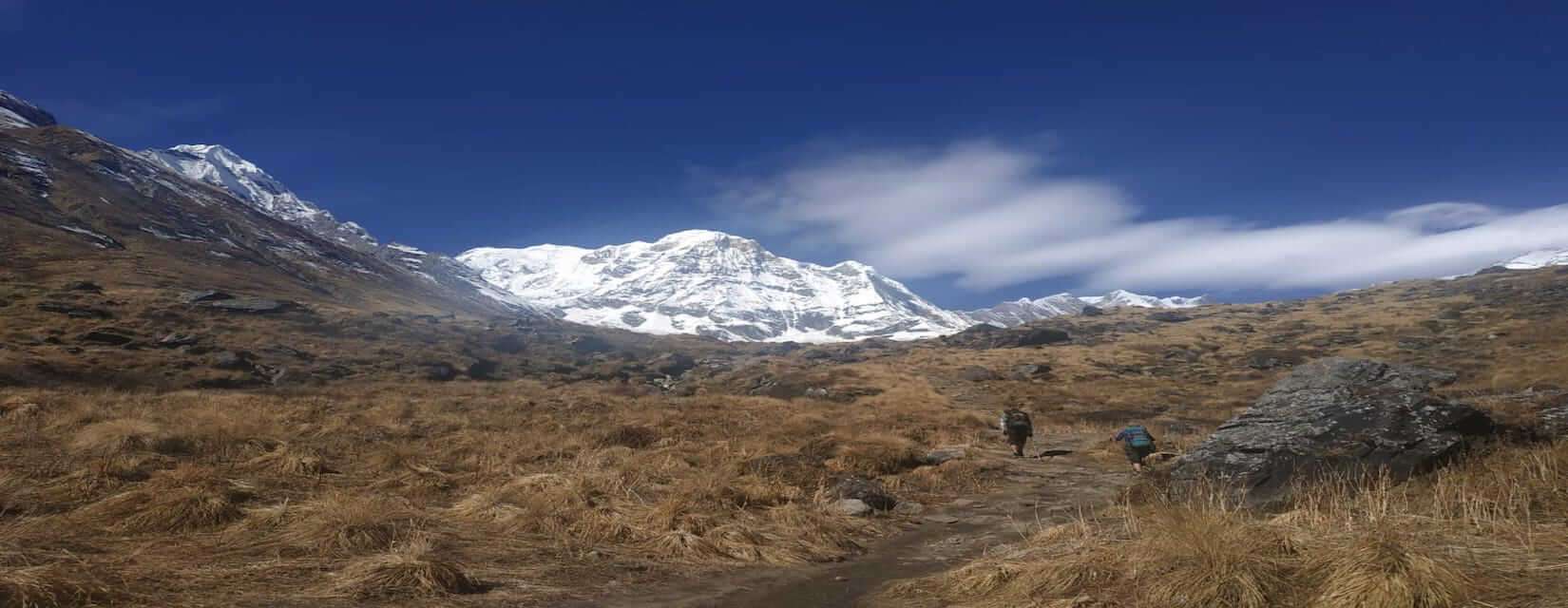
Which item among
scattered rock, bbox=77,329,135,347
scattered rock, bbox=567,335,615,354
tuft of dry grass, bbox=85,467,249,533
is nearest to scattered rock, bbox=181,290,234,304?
scattered rock, bbox=77,329,135,347

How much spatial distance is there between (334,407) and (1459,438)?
89.3 ft

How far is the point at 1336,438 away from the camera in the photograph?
9109 mm

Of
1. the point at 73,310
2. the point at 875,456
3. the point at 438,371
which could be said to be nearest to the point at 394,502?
the point at 875,456

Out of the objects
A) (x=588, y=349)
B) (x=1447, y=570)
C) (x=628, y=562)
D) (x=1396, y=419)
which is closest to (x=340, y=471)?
(x=628, y=562)

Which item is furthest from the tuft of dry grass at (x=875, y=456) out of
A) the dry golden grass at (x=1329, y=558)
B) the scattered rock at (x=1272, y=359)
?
the scattered rock at (x=1272, y=359)

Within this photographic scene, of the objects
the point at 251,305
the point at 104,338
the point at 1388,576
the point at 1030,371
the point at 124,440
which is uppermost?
the point at 251,305

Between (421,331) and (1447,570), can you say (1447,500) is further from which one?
(421,331)

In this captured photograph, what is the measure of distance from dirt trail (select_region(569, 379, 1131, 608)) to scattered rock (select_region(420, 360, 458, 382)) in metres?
46.6

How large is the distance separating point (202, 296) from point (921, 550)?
8763 cm

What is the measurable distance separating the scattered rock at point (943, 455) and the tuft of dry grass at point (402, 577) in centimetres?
1178

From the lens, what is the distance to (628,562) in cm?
854

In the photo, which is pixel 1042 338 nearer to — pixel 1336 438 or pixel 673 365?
pixel 673 365

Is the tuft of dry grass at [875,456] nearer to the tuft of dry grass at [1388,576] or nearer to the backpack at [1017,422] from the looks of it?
the backpack at [1017,422]

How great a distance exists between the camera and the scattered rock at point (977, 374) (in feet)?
178
